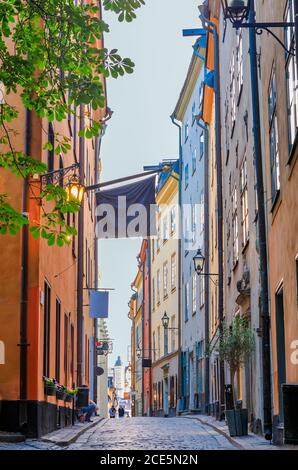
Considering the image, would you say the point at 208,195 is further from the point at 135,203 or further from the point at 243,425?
the point at 243,425

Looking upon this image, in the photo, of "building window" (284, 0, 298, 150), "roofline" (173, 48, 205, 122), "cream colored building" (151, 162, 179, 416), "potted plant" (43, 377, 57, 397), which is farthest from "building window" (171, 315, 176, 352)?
"building window" (284, 0, 298, 150)

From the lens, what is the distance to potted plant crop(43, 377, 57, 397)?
16.4 m

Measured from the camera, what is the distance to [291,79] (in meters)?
12.0

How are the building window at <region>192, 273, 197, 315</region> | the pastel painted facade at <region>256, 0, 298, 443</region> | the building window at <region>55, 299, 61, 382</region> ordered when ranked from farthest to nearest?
the building window at <region>192, 273, 197, 315</region> < the building window at <region>55, 299, 61, 382</region> < the pastel painted facade at <region>256, 0, 298, 443</region>

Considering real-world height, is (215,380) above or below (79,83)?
below

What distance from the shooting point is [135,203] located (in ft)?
74.8

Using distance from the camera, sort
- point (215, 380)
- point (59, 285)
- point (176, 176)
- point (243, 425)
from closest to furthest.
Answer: point (243, 425)
point (59, 285)
point (215, 380)
point (176, 176)

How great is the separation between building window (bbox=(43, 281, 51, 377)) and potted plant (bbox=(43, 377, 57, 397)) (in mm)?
205

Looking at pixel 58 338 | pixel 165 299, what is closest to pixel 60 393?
pixel 58 338

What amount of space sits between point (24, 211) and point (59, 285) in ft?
16.5

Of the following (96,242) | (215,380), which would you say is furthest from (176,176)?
(215,380)

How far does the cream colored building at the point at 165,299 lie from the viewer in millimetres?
47062

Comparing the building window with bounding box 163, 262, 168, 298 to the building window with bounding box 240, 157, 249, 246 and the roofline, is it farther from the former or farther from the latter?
the building window with bounding box 240, 157, 249, 246

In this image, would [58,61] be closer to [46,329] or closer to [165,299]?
[46,329]
